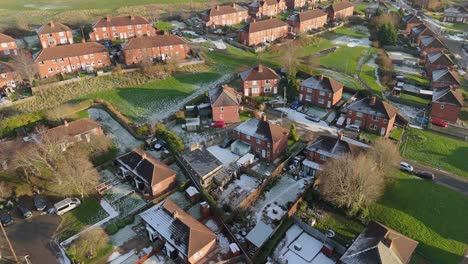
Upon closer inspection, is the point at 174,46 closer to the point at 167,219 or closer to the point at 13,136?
the point at 13,136

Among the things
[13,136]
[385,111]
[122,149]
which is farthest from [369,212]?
[13,136]

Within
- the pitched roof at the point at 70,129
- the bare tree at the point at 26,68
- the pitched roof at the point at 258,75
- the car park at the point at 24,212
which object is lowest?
the car park at the point at 24,212

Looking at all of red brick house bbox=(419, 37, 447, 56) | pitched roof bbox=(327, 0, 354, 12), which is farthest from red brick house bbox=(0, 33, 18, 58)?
red brick house bbox=(419, 37, 447, 56)

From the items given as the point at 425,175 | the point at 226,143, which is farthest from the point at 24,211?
the point at 425,175

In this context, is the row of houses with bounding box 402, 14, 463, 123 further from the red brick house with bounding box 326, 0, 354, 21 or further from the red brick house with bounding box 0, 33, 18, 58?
the red brick house with bounding box 0, 33, 18, 58

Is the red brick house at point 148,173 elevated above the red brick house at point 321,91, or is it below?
below

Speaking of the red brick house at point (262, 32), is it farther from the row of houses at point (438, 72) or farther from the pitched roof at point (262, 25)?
the row of houses at point (438, 72)

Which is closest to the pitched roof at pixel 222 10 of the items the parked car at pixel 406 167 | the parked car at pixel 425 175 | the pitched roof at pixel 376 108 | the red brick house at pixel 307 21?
the red brick house at pixel 307 21
